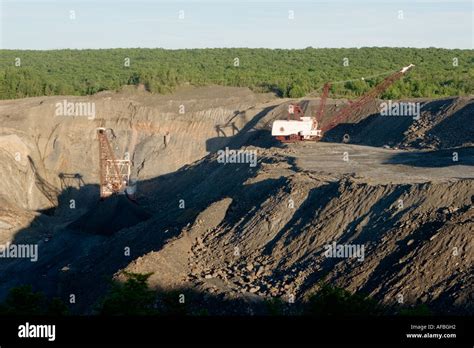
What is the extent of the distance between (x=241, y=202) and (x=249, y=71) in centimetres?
5135

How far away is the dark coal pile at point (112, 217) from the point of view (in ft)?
Result: 152

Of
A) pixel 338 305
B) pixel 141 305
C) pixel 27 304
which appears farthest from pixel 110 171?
pixel 338 305

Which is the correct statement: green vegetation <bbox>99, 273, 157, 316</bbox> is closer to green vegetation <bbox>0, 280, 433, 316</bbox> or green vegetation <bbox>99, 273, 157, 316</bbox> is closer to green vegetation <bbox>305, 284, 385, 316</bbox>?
green vegetation <bbox>0, 280, 433, 316</bbox>

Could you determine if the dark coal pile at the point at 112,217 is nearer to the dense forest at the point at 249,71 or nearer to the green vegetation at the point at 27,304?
the dense forest at the point at 249,71

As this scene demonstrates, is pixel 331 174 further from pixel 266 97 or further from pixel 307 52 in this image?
pixel 307 52

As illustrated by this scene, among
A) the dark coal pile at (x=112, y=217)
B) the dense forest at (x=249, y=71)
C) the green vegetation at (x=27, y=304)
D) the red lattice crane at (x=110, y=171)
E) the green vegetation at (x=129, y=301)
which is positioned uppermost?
the dense forest at (x=249, y=71)

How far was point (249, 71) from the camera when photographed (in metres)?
87.1

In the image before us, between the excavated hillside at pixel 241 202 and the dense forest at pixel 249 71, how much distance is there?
18.5 feet

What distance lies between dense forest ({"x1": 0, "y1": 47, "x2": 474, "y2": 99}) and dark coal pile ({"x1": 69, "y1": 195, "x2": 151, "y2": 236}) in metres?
20.7

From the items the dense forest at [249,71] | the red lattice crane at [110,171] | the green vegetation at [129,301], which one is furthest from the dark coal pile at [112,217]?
the green vegetation at [129,301]

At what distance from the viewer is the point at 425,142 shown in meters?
49.7

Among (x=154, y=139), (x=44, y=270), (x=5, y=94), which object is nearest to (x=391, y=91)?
(x=154, y=139)

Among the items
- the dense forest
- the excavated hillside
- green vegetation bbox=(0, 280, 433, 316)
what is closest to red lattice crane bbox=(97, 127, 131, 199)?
the excavated hillside

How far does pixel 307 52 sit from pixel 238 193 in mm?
87648
